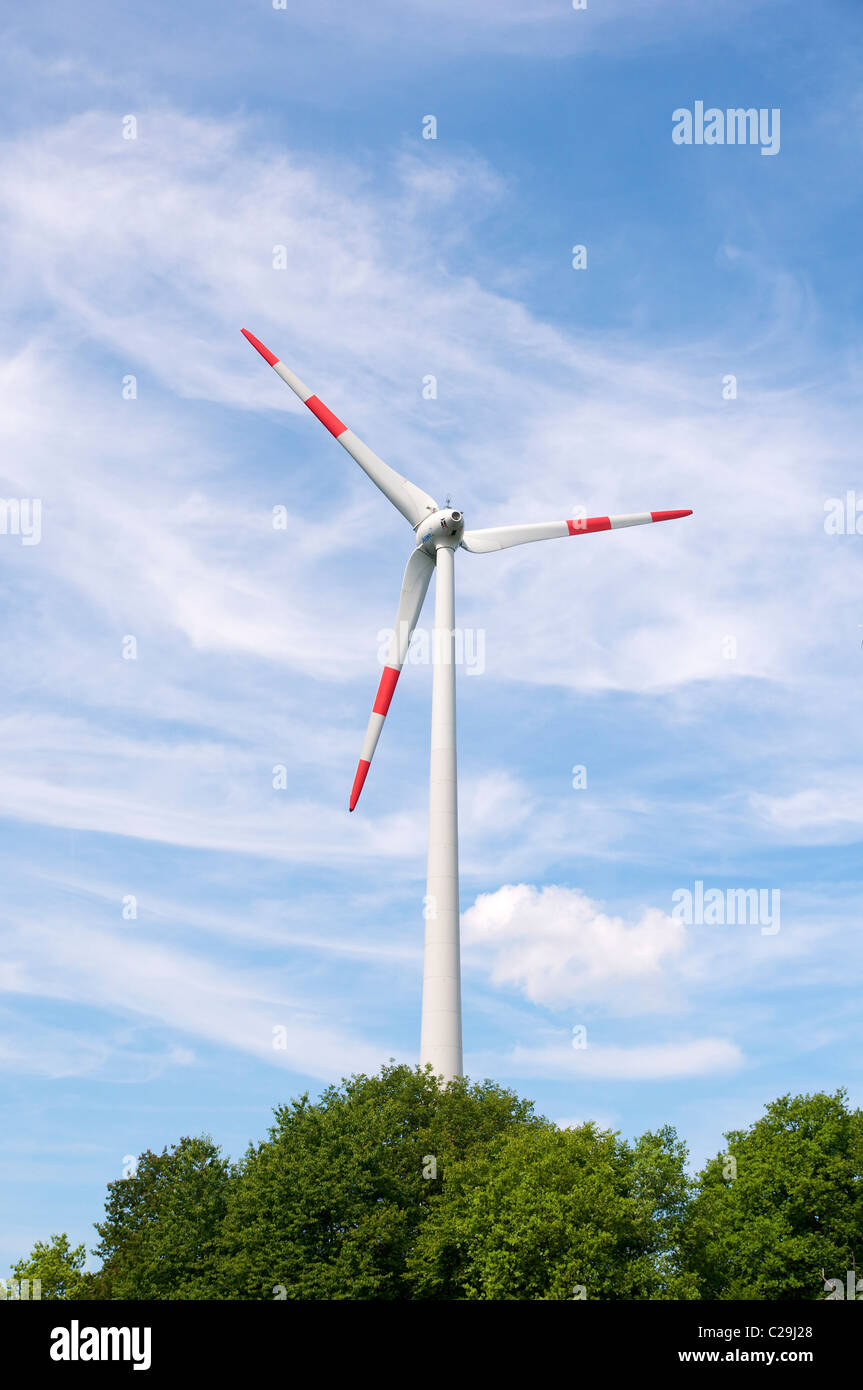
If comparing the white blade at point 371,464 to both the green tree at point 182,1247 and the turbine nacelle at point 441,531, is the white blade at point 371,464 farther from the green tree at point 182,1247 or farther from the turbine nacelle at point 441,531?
the green tree at point 182,1247

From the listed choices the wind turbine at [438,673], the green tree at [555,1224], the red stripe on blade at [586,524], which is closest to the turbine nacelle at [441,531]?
the wind turbine at [438,673]

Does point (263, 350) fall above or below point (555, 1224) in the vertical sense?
above

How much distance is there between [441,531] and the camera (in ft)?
284

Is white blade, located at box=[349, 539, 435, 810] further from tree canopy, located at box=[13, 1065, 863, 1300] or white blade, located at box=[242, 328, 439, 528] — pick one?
tree canopy, located at box=[13, 1065, 863, 1300]

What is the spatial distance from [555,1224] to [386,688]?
3518 centimetres

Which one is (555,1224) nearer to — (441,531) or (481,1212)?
(481,1212)

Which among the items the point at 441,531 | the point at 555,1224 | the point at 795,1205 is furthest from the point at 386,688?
the point at 795,1205

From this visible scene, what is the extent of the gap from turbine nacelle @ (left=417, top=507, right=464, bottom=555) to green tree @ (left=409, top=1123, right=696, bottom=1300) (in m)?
37.8

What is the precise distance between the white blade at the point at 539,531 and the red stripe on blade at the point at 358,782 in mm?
16345

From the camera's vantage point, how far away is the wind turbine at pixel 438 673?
8062cm

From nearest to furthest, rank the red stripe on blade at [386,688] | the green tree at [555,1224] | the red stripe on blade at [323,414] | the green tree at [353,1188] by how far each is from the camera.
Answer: the green tree at [555,1224]
the green tree at [353,1188]
the red stripe on blade at [386,688]
the red stripe on blade at [323,414]
